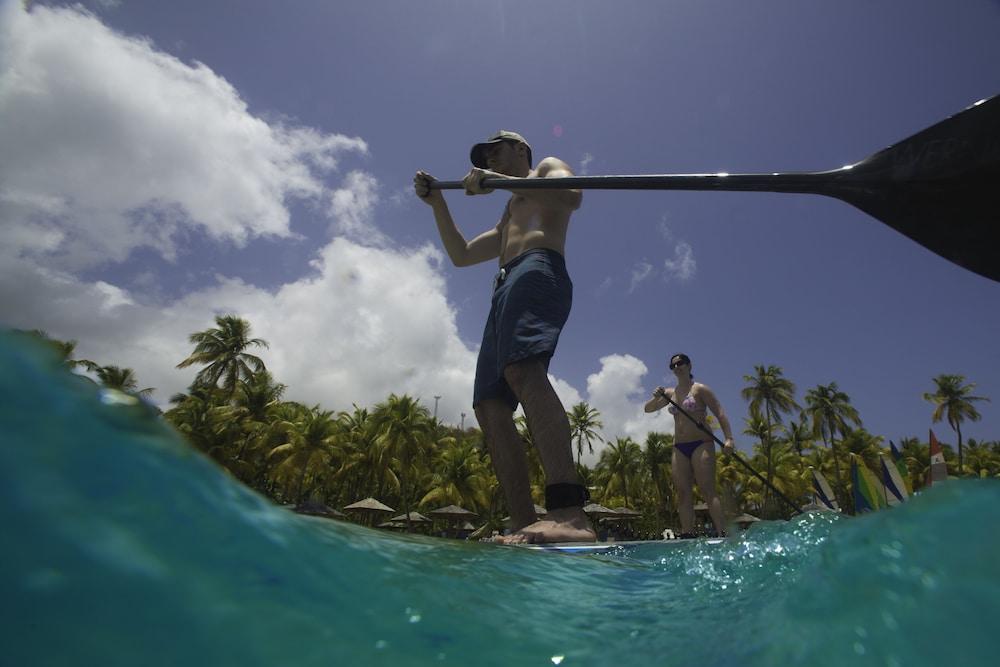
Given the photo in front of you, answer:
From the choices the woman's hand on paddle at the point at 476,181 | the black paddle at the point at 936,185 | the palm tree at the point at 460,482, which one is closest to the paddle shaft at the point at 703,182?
the black paddle at the point at 936,185

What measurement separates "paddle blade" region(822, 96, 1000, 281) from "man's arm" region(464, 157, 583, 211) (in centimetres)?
160

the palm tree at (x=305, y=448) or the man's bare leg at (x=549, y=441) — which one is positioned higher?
the palm tree at (x=305, y=448)

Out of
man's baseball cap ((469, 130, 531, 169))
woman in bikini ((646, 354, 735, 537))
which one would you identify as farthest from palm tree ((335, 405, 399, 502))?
man's baseball cap ((469, 130, 531, 169))

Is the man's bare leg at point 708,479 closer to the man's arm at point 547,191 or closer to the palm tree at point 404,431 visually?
the man's arm at point 547,191

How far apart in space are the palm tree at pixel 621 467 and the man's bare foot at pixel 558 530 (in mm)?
49516

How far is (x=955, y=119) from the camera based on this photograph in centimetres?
170

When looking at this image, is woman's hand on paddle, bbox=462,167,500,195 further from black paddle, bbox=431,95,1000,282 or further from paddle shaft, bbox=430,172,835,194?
black paddle, bbox=431,95,1000,282

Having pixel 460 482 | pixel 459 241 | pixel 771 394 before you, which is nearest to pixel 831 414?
pixel 771 394

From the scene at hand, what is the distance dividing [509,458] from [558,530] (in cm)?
75

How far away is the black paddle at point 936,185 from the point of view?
164 cm

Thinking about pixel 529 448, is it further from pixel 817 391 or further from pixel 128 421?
pixel 128 421

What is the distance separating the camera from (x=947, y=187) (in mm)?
1754

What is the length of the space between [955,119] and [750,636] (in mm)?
1880

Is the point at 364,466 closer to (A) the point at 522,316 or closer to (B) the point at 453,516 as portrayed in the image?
(B) the point at 453,516
